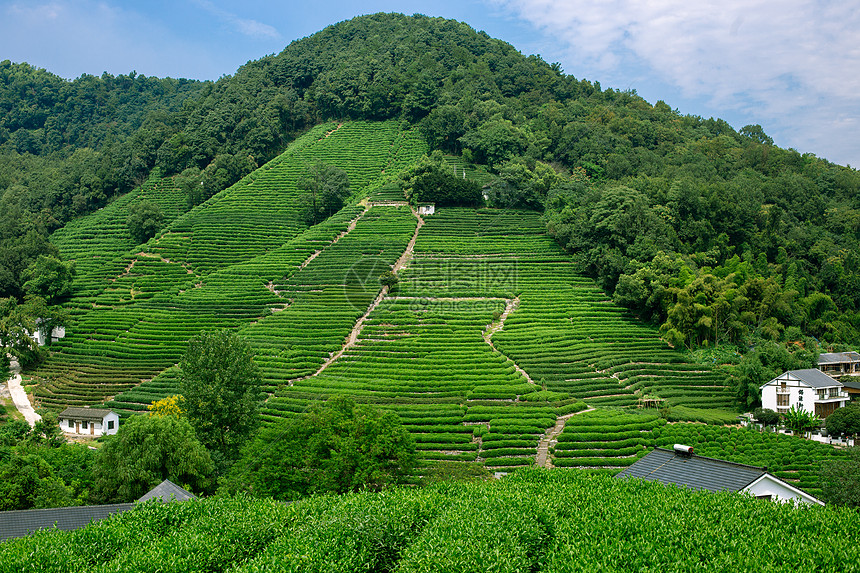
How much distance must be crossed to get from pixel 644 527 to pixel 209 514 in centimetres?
1144

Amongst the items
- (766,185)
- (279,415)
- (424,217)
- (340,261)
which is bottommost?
(279,415)

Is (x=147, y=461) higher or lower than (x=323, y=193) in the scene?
lower

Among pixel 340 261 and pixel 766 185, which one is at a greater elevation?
pixel 766 185

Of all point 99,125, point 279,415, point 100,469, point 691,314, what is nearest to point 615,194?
point 691,314

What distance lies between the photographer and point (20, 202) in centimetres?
7444

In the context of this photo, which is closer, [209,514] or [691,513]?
[691,513]

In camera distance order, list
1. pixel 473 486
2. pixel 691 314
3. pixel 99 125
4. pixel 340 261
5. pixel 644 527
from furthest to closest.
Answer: pixel 99 125
pixel 340 261
pixel 691 314
pixel 473 486
pixel 644 527

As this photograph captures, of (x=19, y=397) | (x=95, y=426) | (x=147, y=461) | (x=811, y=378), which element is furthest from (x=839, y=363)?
(x=19, y=397)

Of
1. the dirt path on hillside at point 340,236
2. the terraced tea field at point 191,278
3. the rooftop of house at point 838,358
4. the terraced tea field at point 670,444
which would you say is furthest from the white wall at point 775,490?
the dirt path on hillside at point 340,236

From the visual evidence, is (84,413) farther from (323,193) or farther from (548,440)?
(323,193)

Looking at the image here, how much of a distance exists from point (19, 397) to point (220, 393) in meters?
19.5

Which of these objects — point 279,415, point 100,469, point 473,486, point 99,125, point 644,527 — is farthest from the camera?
point 99,125

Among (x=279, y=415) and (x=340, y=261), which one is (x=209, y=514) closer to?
(x=279, y=415)

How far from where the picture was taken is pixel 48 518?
1738 centimetres
